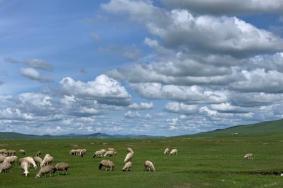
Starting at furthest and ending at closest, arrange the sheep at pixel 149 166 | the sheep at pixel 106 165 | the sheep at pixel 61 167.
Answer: the sheep at pixel 106 165 → the sheep at pixel 149 166 → the sheep at pixel 61 167

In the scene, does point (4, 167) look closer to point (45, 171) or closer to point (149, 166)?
point (45, 171)

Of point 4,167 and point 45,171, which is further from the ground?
point 4,167

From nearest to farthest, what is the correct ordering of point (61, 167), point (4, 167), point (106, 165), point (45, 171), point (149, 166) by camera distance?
point (45, 171) < point (61, 167) < point (4, 167) < point (149, 166) < point (106, 165)

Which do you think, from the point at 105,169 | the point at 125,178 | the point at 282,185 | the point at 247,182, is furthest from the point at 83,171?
the point at 282,185

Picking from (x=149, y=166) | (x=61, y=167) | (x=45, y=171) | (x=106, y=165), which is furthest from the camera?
(x=106, y=165)

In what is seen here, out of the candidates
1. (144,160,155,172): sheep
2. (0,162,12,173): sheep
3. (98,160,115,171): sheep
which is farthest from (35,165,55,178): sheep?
(144,160,155,172): sheep

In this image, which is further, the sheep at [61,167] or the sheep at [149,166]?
the sheep at [149,166]

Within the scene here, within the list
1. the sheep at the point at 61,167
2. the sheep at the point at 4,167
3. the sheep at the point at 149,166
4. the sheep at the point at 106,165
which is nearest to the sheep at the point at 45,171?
the sheep at the point at 61,167

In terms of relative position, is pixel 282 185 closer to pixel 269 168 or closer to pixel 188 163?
pixel 269 168

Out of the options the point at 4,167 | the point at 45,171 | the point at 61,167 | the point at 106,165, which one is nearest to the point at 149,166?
the point at 106,165

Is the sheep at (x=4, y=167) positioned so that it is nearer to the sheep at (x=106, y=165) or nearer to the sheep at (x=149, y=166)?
the sheep at (x=106, y=165)

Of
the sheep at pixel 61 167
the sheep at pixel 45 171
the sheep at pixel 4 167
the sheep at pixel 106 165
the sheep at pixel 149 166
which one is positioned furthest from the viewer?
the sheep at pixel 106 165

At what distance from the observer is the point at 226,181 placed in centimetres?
5256

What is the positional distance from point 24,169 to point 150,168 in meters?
15.6
